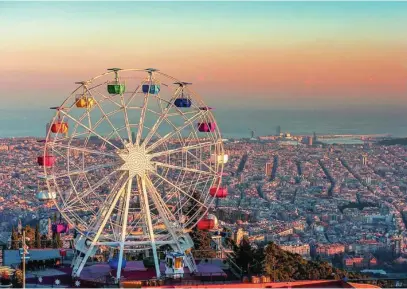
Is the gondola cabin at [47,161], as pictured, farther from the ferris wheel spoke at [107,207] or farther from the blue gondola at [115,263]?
the blue gondola at [115,263]

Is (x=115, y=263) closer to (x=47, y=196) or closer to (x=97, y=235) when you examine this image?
(x=97, y=235)

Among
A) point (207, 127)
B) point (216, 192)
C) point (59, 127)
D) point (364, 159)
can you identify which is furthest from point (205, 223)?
point (364, 159)

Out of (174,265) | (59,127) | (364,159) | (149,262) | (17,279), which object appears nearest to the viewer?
(17,279)

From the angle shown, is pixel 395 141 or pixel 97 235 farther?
pixel 395 141

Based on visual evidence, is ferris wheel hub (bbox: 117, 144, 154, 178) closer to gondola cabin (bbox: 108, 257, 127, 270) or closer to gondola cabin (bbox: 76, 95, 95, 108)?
gondola cabin (bbox: 76, 95, 95, 108)

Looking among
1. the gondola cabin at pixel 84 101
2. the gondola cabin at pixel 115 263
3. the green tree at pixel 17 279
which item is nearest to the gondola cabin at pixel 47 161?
the gondola cabin at pixel 84 101

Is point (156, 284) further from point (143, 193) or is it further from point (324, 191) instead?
point (324, 191)

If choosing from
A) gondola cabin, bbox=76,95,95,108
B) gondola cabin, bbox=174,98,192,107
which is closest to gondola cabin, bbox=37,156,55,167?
gondola cabin, bbox=76,95,95,108
